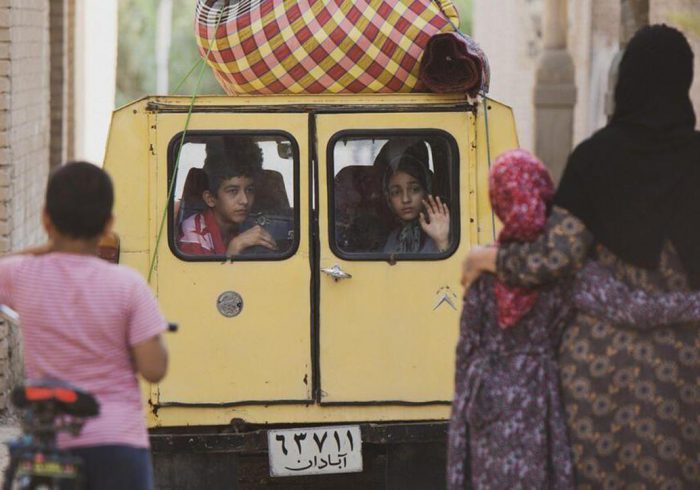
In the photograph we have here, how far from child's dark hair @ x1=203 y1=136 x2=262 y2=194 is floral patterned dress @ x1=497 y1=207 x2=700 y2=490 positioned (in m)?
2.19

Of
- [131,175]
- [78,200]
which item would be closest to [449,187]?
[131,175]

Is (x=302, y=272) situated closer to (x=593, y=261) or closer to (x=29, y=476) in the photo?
(x=593, y=261)

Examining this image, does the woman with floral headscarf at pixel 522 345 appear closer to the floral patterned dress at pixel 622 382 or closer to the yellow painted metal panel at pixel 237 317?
the floral patterned dress at pixel 622 382

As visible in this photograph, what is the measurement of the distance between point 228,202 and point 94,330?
248 cm

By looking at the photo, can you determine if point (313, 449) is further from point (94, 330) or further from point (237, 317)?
point (94, 330)

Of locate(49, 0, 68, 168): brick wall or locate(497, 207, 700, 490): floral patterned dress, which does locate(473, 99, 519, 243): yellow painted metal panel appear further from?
locate(49, 0, 68, 168): brick wall

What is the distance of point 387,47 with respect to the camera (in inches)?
287

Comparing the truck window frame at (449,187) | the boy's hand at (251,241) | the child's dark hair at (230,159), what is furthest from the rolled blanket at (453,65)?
the boy's hand at (251,241)

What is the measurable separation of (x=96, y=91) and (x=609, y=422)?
14.5 m

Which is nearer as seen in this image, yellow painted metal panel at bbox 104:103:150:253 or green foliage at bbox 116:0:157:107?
yellow painted metal panel at bbox 104:103:150:253

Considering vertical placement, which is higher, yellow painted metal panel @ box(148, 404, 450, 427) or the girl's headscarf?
the girl's headscarf

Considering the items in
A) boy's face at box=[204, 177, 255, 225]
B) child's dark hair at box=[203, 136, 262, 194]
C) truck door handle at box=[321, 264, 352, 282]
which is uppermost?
child's dark hair at box=[203, 136, 262, 194]

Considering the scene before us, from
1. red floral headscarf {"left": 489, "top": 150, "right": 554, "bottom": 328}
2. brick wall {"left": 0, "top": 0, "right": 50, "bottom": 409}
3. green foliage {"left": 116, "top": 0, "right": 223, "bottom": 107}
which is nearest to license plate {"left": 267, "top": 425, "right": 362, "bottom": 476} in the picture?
red floral headscarf {"left": 489, "top": 150, "right": 554, "bottom": 328}

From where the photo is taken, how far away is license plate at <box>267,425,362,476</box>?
23.1 feet
